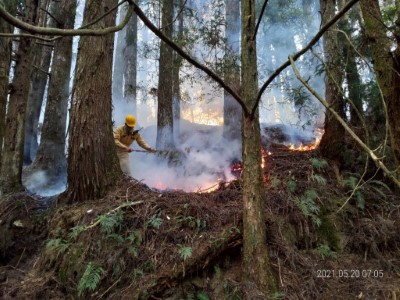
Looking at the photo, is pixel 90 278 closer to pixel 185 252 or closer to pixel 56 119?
pixel 185 252

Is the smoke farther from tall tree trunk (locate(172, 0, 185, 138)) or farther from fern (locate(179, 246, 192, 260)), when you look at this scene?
fern (locate(179, 246, 192, 260))

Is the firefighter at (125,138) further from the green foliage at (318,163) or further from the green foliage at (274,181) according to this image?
the green foliage at (318,163)

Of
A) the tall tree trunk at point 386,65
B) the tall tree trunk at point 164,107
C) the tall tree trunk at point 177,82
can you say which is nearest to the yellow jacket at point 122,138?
the tall tree trunk at point 164,107

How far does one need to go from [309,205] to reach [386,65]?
8.23ft

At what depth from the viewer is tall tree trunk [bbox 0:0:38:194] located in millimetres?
5473

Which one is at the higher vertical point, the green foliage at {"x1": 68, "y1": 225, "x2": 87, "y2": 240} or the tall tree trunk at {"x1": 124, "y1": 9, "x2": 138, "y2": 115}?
the tall tree trunk at {"x1": 124, "y1": 9, "x2": 138, "y2": 115}

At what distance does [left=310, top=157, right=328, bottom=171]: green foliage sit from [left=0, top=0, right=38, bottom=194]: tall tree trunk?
573cm

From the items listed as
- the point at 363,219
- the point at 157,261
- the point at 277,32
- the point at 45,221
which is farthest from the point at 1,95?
the point at 277,32

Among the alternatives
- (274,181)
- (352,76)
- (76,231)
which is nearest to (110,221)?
(76,231)

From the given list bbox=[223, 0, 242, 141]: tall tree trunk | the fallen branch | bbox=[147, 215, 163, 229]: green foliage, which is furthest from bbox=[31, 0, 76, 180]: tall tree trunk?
the fallen branch

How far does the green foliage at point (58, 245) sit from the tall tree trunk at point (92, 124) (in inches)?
31.1

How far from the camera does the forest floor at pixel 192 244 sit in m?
3.85

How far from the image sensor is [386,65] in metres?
3.40

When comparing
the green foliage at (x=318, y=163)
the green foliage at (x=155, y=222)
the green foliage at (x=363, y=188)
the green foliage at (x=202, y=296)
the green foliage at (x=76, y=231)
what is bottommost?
the green foliage at (x=202, y=296)
